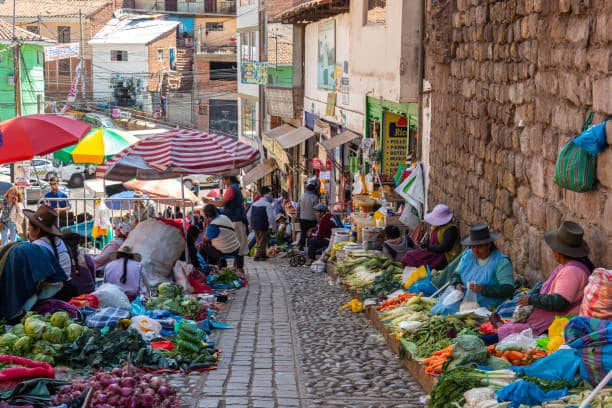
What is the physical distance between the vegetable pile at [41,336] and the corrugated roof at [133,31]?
191 feet

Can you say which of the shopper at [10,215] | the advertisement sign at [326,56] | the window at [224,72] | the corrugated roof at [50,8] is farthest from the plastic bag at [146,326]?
the corrugated roof at [50,8]

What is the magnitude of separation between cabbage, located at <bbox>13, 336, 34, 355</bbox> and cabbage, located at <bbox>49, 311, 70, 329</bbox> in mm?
475

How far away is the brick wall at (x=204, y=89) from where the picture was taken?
65125mm

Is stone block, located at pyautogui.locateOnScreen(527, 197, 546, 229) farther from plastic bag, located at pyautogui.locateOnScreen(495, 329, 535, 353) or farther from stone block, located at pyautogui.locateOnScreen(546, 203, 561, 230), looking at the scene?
plastic bag, located at pyautogui.locateOnScreen(495, 329, 535, 353)

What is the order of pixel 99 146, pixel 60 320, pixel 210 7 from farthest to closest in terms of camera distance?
pixel 210 7 → pixel 99 146 → pixel 60 320

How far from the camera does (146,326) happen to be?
948 centimetres

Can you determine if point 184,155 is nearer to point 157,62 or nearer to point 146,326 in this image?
point 146,326

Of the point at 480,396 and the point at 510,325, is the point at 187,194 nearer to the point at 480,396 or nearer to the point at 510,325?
the point at 510,325

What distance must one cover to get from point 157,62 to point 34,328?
59.6 metres

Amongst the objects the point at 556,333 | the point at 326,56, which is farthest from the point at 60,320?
the point at 326,56

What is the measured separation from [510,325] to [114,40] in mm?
61560

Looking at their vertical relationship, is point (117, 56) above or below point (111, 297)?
above

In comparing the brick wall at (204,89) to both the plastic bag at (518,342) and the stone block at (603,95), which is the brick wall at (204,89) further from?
the stone block at (603,95)

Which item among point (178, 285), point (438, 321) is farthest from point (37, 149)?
point (438, 321)
